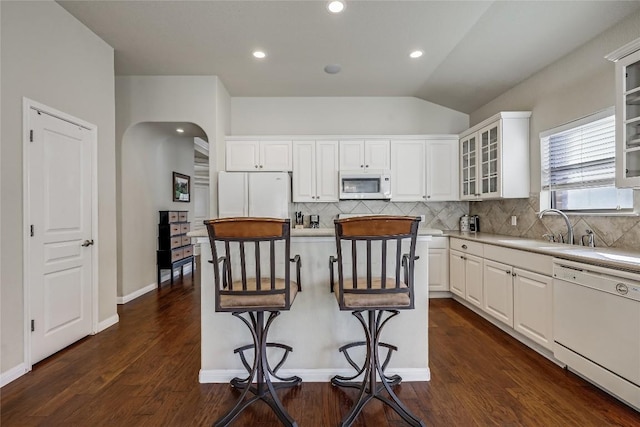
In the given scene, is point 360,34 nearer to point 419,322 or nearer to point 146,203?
point 419,322

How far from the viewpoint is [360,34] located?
306 cm

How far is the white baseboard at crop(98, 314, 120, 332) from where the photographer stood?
10.2 ft

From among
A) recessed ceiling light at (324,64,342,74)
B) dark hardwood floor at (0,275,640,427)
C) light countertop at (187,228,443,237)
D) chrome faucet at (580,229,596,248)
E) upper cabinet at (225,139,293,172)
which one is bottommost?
dark hardwood floor at (0,275,640,427)

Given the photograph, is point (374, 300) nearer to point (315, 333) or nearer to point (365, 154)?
point (315, 333)

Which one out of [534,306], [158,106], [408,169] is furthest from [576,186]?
[158,106]

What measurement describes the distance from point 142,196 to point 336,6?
3.67 m

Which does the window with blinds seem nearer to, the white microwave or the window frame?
the window frame

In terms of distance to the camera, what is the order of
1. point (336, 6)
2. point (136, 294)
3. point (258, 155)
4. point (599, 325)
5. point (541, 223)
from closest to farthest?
point (599, 325), point (336, 6), point (541, 223), point (136, 294), point (258, 155)

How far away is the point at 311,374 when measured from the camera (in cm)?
216

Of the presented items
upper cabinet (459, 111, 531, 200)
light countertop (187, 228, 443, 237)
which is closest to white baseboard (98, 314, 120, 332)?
light countertop (187, 228, 443, 237)

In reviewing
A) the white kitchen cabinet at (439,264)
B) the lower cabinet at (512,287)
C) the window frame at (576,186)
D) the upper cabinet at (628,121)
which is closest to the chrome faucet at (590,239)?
the window frame at (576,186)

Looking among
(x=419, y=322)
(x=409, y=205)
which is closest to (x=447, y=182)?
(x=409, y=205)

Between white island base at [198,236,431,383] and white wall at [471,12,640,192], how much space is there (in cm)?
210

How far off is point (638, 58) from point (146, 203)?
5413 mm
